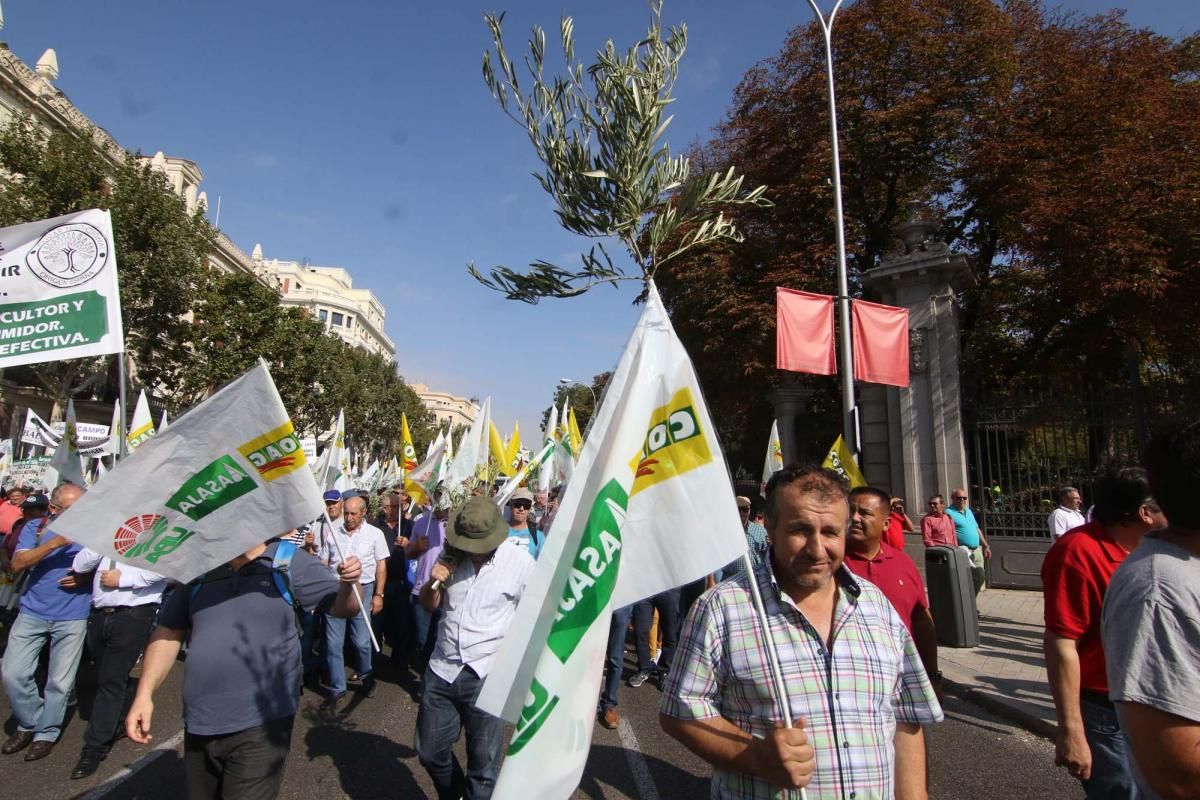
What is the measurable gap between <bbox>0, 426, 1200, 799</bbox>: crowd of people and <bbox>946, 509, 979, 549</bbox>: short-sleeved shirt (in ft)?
18.4

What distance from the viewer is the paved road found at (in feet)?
14.1

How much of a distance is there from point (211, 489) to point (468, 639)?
4.65 feet

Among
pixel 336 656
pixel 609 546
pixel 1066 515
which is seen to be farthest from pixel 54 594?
pixel 1066 515

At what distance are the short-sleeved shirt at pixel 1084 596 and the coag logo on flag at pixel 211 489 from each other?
342 cm

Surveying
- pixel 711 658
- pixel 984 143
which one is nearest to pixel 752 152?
pixel 984 143

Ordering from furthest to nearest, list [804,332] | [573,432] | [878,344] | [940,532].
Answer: [573,432] < [878,344] < [804,332] < [940,532]

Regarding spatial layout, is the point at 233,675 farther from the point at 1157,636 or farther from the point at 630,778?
the point at 1157,636

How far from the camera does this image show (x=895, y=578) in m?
3.57

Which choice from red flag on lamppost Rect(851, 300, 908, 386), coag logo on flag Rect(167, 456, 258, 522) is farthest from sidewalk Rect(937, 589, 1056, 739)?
coag logo on flag Rect(167, 456, 258, 522)

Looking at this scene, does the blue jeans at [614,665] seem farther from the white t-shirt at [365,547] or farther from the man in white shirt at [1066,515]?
the man in white shirt at [1066,515]

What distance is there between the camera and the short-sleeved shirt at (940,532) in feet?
29.6

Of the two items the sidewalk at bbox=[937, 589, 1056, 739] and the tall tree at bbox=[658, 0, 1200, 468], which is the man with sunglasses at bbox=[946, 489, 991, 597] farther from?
the tall tree at bbox=[658, 0, 1200, 468]

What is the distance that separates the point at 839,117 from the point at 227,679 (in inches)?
699

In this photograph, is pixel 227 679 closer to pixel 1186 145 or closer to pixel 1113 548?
pixel 1113 548
